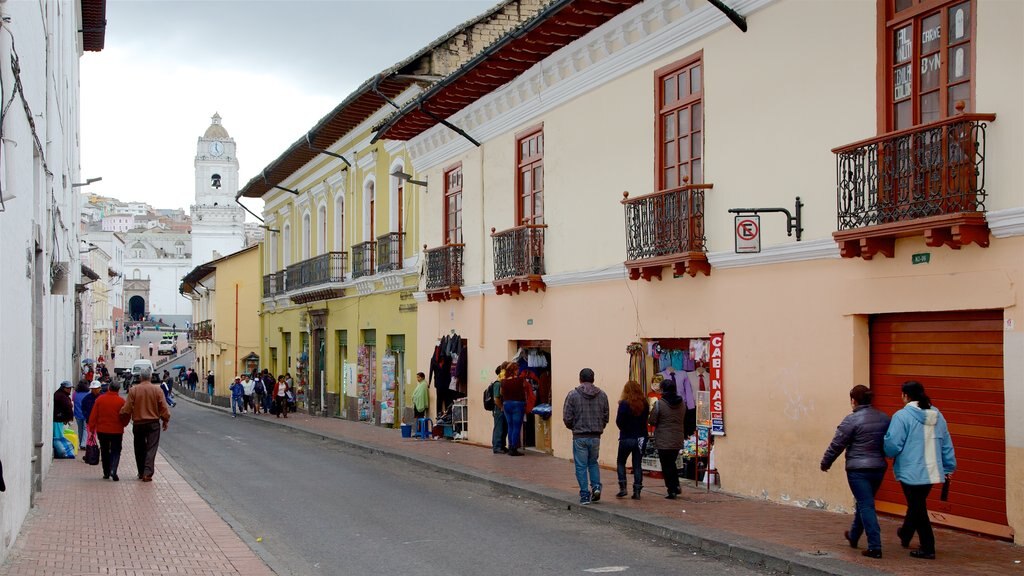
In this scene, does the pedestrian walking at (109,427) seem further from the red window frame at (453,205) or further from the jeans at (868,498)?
the jeans at (868,498)

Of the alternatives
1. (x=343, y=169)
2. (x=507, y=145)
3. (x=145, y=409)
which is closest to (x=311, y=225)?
(x=343, y=169)

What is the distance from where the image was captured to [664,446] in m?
12.6

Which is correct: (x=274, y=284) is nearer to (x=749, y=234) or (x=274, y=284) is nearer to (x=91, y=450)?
(x=91, y=450)

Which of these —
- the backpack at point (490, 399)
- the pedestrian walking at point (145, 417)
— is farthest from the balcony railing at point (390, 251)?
the pedestrian walking at point (145, 417)

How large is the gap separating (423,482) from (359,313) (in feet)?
47.4

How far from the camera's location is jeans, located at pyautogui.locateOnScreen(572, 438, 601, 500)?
12.5 m

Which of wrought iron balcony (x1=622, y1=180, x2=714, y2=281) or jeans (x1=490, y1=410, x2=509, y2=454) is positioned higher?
wrought iron balcony (x1=622, y1=180, x2=714, y2=281)

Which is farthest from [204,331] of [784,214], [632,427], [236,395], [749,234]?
[784,214]

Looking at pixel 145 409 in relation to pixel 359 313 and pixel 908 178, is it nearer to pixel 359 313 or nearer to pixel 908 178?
pixel 908 178

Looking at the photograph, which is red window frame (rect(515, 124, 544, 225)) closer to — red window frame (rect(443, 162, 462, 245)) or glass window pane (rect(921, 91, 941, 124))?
red window frame (rect(443, 162, 462, 245))

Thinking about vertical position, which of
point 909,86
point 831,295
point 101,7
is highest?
point 101,7

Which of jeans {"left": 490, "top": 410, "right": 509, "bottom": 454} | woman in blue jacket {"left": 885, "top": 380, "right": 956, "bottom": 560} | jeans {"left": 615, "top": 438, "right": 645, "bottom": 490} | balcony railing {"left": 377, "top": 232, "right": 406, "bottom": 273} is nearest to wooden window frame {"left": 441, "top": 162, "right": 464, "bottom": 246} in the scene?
balcony railing {"left": 377, "top": 232, "right": 406, "bottom": 273}

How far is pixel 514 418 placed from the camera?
18781 mm

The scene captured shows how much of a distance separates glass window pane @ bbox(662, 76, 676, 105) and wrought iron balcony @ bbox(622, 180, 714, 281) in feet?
4.33
